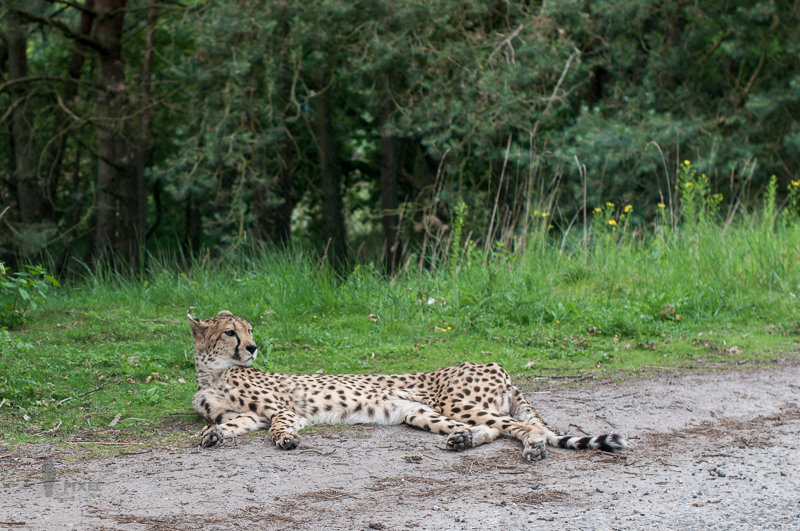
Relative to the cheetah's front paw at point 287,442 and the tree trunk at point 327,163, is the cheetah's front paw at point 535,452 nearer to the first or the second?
the cheetah's front paw at point 287,442

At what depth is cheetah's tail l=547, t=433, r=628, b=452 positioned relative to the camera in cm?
405

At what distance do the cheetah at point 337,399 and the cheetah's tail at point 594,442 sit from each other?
4 centimetres

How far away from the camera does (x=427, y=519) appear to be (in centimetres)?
322

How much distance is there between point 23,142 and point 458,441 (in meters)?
12.3

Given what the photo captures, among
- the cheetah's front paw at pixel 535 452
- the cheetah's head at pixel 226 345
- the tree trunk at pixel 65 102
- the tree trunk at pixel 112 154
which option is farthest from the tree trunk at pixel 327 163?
the cheetah's front paw at pixel 535 452

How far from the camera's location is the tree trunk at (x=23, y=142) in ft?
44.5

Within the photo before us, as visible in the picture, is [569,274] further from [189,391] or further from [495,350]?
[189,391]

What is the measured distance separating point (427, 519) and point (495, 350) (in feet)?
11.2

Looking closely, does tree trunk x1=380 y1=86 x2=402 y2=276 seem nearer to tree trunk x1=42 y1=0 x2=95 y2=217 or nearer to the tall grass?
the tall grass

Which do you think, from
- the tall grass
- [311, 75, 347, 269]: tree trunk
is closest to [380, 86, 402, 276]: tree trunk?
[311, 75, 347, 269]: tree trunk

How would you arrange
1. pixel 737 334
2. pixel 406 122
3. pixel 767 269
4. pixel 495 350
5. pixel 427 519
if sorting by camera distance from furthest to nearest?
pixel 406 122, pixel 767 269, pixel 737 334, pixel 495 350, pixel 427 519

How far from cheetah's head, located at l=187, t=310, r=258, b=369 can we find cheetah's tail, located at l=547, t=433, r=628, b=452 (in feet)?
5.68

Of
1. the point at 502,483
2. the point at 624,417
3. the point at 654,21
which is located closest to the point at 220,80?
A: the point at 654,21

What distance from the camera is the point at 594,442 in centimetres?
408
